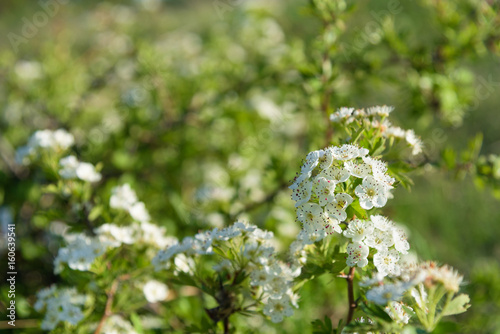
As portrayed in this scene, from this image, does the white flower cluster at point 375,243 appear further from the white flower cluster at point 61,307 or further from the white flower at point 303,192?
the white flower cluster at point 61,307

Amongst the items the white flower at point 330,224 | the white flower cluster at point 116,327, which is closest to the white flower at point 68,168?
the white flower cluster at point 116,327

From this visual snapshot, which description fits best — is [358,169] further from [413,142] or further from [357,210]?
[413,142]

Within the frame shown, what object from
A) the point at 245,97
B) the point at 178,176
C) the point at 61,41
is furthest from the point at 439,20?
the point at 61,41

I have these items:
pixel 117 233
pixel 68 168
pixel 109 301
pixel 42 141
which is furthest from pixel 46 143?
pixel 109 301

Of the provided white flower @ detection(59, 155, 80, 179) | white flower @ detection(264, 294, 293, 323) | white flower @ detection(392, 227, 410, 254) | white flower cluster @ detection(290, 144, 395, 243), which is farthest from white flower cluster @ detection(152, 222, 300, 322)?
white flower @ detection(59, 155, 80, 179)

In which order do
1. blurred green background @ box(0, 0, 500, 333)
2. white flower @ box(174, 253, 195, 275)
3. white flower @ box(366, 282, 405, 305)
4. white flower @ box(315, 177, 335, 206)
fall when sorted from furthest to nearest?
blurred green background @ box(0, 0, 500, 333) → white flower @ box(174, 253, 195, 275) → white flower @ box(315, 177, 335, 206) → white flower @ box(366, 282, 405, 305)

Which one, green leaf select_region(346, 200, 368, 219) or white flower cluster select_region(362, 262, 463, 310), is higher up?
green leaf select_region(346, 200, 368, 219)

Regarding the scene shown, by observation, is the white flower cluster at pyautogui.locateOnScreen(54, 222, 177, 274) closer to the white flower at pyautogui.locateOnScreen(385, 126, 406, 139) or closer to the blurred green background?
the blurred green background
